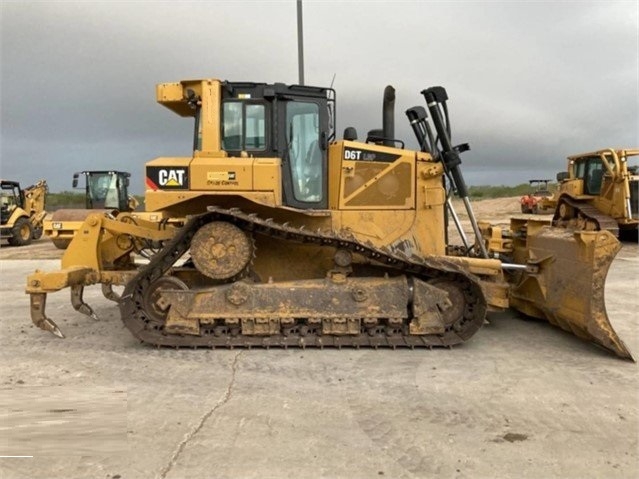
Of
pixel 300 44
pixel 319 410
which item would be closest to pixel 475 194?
pixel 300 44

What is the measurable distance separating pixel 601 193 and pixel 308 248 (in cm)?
1476

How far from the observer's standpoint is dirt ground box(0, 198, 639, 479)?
3430 millimetres

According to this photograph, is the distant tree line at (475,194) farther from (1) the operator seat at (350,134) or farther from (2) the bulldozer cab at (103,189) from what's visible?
(1) the operator seat at (350,134)

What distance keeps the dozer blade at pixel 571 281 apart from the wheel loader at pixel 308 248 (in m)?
0.02

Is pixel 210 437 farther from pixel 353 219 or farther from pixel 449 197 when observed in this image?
pixel 449 197

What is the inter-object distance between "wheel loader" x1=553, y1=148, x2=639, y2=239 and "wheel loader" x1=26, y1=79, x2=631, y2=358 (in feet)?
36.0

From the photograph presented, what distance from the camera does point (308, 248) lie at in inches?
257

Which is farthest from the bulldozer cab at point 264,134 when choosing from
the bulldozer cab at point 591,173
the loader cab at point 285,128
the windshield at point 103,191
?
the windshield at point 103,191

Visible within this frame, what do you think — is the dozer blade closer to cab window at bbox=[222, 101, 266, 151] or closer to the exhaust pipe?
the exhaust pipe

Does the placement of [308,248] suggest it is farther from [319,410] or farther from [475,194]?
[475,194]

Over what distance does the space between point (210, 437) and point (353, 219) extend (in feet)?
11.7

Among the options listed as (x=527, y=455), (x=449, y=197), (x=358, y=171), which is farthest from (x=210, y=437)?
(x=449, y=197)

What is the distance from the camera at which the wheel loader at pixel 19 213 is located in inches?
878

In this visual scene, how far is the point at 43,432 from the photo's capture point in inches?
150
